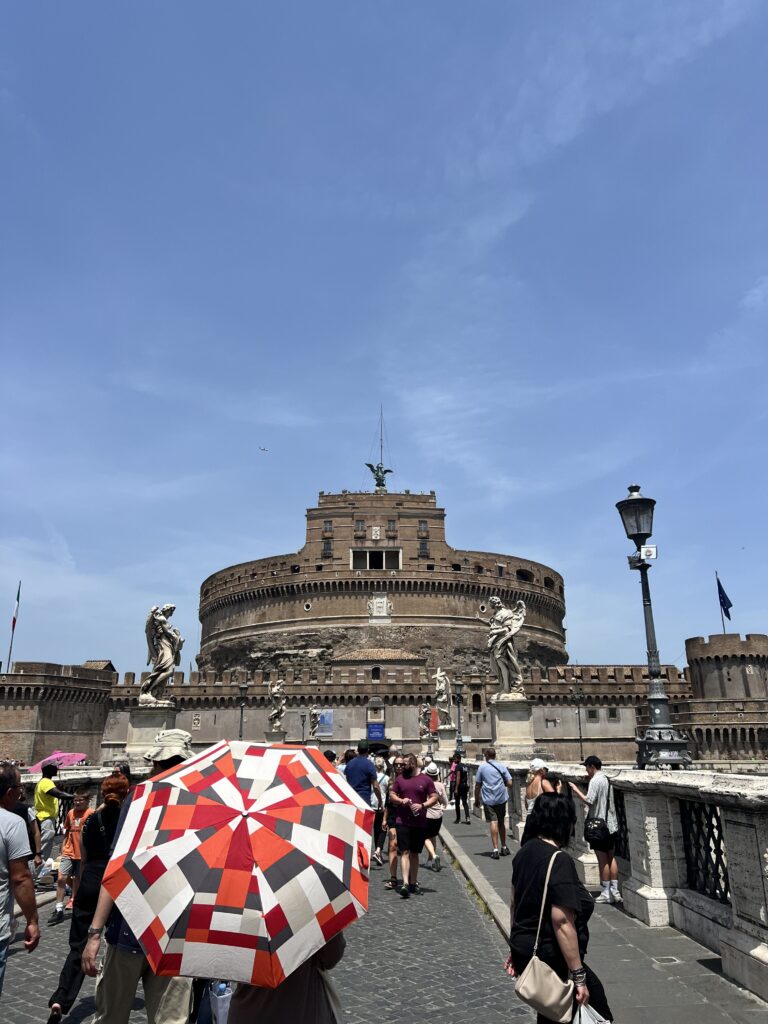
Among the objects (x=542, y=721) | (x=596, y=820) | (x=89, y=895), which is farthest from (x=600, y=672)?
(x=89, y=895)

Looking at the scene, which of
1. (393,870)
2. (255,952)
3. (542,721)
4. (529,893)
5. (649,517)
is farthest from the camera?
(542,721)

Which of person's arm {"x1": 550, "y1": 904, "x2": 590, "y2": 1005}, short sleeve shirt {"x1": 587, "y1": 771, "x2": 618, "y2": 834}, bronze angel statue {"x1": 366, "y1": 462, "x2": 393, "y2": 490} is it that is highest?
bronze angel statue {"x1": 366, "y1": 462, "x2": 393, "y2": 490}

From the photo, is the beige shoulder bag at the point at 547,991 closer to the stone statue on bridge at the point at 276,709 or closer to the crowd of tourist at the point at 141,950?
the crowd of tourist at the point at 141,950

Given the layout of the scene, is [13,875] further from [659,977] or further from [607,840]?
[607,840]

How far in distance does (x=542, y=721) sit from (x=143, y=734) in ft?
127

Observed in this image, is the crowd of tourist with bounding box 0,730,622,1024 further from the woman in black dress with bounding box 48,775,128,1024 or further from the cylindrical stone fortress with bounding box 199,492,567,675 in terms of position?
the cylindrical stone fortress with bounding box 199,492,567,675

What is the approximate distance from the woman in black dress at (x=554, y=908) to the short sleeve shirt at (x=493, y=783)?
7.16m

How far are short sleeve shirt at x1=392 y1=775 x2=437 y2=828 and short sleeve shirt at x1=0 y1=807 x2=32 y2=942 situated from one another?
5151mm

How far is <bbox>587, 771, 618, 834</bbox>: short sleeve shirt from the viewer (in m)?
6.98

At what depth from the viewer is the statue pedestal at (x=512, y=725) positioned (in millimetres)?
15023

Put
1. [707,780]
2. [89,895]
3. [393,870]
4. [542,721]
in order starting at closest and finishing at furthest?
[89,895]
[707,780]
[393,870]
[542,721]

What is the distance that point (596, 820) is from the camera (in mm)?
7004

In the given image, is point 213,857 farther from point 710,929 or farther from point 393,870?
point 393,870

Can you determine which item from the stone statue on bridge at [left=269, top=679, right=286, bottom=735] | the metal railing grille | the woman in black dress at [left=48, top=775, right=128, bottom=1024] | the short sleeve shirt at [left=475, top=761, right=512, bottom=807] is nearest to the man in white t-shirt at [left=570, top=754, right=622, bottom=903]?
the metal railing grille
